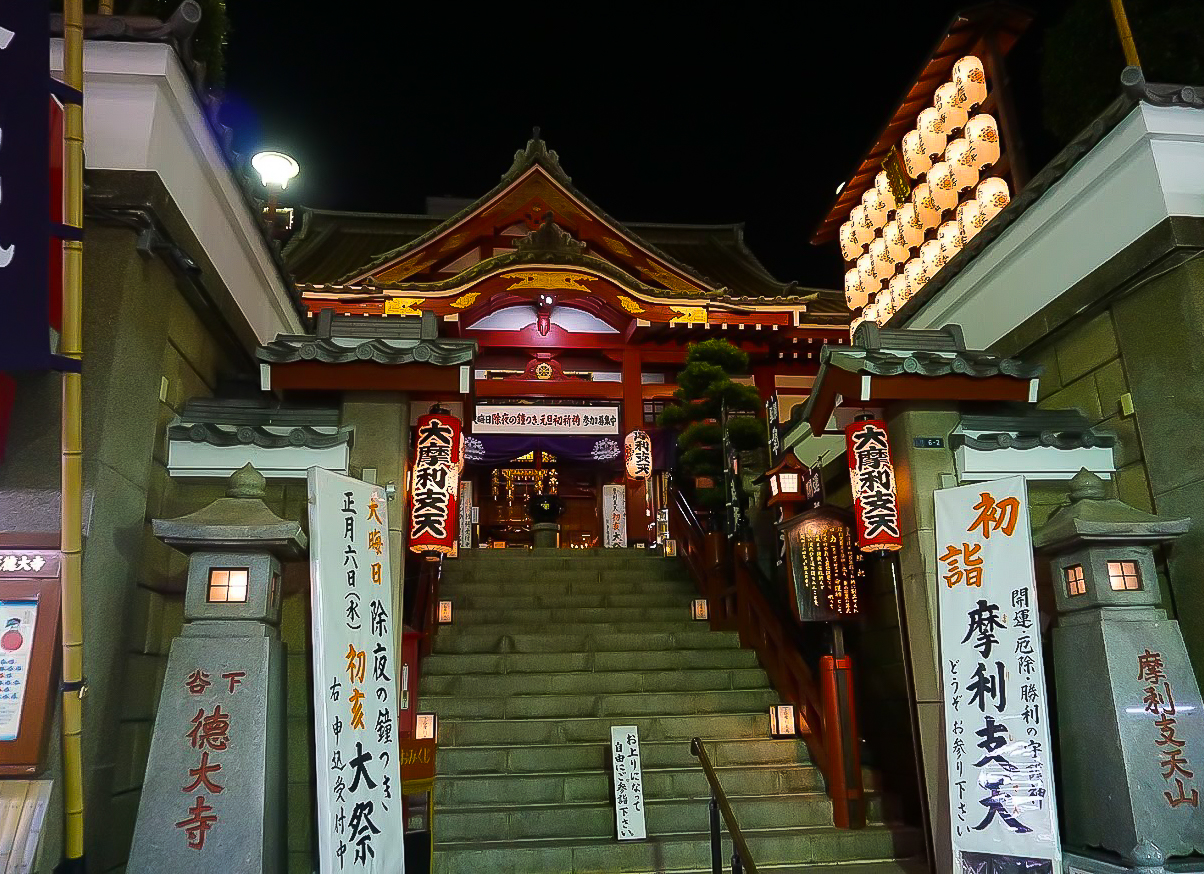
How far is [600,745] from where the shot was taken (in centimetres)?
691

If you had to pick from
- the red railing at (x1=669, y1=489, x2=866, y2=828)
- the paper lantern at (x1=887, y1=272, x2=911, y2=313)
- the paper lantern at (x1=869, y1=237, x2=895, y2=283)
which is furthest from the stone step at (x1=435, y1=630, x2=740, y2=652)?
the paper lantern at (x1=869, y1=237, x2=895, y2=283)

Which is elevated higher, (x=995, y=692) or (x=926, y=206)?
(x=926, y=206)

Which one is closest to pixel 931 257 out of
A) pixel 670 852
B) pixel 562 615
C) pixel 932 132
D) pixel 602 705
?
pixel 932 132

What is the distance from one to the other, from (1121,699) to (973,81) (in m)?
9.14

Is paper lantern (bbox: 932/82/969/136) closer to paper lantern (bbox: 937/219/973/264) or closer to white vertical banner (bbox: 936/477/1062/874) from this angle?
paper lantern (bbox: 937/219/973/264)

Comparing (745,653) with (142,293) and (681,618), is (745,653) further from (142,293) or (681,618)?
(142,293)

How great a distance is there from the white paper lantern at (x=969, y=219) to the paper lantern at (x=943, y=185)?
1.10 feet

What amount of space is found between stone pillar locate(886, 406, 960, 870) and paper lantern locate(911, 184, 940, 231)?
6.82 metres

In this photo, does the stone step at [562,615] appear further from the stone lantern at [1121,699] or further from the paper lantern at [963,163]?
the paper lantern at [963,163]

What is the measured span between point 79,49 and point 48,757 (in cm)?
341

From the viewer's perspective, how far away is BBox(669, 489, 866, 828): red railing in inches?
249

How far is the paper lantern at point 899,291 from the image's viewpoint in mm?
12609

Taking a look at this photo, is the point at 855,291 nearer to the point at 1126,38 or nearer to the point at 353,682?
the point at 1126,38

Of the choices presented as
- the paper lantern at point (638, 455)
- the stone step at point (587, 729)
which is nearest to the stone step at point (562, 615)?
the stone step at point (587, 729)
